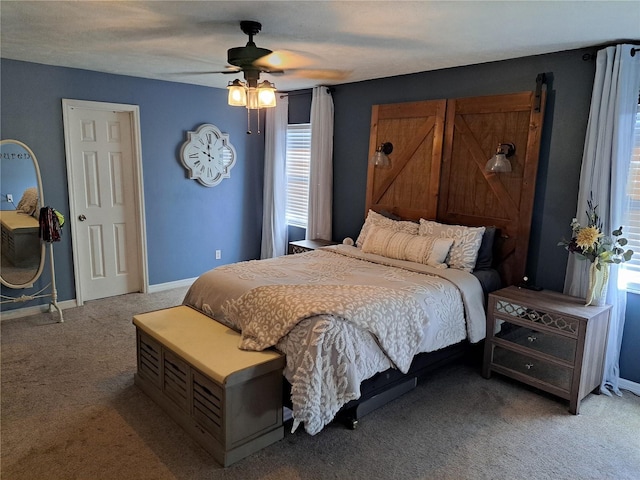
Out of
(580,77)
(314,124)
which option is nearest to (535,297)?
(580,77)

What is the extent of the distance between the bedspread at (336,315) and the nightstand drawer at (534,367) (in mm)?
285

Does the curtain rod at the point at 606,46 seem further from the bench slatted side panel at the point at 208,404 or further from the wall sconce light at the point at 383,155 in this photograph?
the bench slatted side panel at the point at 208,404

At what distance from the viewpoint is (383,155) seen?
4.47m

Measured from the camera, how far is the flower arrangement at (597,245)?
2.93 metres

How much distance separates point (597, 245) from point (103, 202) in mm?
4589

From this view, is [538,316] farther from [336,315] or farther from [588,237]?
[336,315]

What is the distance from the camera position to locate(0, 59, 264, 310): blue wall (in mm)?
4156

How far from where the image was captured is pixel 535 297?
125 inches

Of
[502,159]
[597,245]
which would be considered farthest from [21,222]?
[597,245]

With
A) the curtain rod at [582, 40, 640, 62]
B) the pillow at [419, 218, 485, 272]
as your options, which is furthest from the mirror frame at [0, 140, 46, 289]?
the curtain rod at [582, 40, 640, 62]

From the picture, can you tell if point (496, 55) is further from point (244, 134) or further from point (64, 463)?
point (64, 463)

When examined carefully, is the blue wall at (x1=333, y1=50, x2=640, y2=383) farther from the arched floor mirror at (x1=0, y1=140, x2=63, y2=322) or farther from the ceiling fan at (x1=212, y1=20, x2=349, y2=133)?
the arched floor mirror at (x1=0, y1=140, x2=63, y2=322)

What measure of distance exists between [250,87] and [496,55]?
1959 millimetres

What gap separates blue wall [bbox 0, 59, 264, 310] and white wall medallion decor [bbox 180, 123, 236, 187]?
82 mm
